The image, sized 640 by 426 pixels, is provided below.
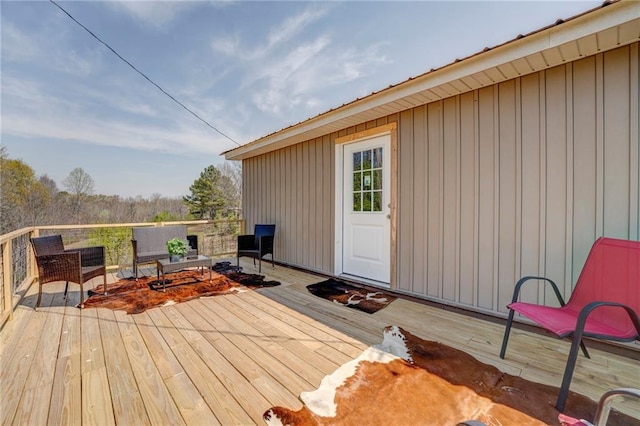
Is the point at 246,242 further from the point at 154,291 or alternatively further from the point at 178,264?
the point at 154,291

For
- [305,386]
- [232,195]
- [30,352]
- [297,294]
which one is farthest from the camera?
[232,195]

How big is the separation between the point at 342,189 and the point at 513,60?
8.70 ft

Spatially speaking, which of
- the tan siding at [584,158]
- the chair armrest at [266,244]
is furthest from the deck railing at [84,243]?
the tan siding at [584,158]

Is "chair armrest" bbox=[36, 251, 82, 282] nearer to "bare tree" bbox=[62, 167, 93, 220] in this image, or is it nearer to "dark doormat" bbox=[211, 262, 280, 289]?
"dark doormat" bbox=[211, 262, 280, 289]

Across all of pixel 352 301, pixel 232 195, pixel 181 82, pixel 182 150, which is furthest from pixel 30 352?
pixel 232 195

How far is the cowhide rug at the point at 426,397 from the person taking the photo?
1.34m

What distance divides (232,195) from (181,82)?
11542 mm

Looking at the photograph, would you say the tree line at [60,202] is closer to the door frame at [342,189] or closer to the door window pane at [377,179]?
the door frame at [342,189]

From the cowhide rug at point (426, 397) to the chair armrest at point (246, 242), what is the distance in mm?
3517

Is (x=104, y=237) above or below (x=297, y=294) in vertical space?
above

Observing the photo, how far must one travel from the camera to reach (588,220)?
7.23ft

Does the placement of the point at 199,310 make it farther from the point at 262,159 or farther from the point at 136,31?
the point at 136,31

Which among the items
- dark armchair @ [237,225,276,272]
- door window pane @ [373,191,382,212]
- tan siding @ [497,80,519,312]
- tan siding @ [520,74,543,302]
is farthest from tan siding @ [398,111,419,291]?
dark armchair @ [237,225,276,272]

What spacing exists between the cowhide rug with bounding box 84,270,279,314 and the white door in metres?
1.46
